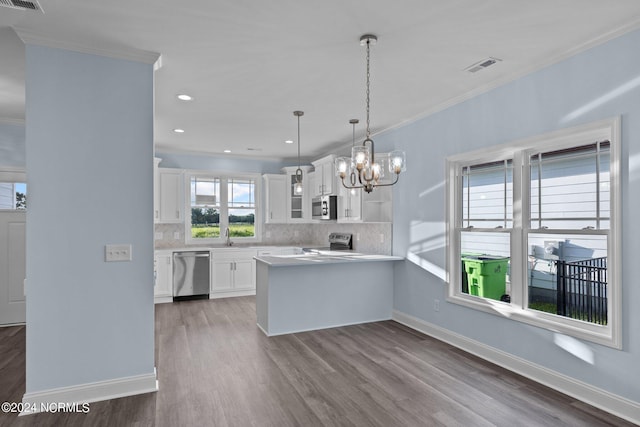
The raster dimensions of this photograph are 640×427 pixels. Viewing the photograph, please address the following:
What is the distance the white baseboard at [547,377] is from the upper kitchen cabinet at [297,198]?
357 cm

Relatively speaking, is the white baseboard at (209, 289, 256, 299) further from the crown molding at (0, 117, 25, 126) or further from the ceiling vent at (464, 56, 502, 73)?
the ceiling vent at (464, 56, 502, 73)

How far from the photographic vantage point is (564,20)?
2.46 m

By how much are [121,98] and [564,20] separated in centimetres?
325

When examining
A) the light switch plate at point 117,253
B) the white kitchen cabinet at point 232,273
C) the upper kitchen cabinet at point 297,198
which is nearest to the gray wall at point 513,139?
the upper kitchen cabinet at point 297,198

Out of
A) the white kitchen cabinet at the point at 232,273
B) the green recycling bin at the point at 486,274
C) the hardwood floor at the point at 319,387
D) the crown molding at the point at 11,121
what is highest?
the crown molding at the point at 11,121

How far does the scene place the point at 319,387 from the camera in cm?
301

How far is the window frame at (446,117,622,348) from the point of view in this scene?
8.56 feet

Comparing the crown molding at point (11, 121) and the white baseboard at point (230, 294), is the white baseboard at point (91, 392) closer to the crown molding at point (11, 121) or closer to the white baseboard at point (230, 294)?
the white baseboard at point (230, 294)

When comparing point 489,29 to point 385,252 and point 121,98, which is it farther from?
point 385,252

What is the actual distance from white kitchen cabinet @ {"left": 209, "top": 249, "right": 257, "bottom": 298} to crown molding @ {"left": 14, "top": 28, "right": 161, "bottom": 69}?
396cm

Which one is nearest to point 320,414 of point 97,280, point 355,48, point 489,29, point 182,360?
point 182,360

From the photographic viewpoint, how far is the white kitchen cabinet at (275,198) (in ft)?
23.8

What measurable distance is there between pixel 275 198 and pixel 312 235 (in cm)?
127

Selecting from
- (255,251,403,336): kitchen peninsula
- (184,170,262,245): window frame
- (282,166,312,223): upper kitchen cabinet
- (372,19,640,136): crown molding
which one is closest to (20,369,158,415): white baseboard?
(255,251,403,336): kitchen peninsula
